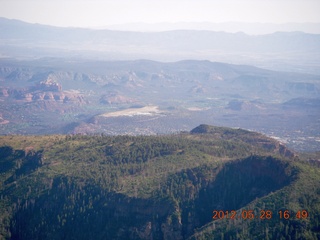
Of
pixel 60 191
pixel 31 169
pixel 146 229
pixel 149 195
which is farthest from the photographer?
pixel 31 169

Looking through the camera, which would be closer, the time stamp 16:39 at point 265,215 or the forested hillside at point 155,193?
the time stamp 16:39 at point 265,215

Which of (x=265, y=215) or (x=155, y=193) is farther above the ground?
(x=265, y=215)

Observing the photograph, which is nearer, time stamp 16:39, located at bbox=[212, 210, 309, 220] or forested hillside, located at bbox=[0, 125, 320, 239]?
time stamp 16:39, located at bbox=[212, 210, 309, 220]

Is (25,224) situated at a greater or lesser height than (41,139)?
lesser

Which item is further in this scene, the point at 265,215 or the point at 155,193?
the point at 155,193

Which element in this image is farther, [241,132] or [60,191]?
[241,132]

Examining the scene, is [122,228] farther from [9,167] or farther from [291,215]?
[9,167]

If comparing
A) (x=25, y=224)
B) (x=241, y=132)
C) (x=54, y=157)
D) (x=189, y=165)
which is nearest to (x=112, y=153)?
(x=54, y=157)

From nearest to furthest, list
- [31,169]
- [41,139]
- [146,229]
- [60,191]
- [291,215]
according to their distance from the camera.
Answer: [291,215] → [146,229] → [60,191] → [31,169] → [41,139]
